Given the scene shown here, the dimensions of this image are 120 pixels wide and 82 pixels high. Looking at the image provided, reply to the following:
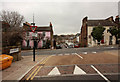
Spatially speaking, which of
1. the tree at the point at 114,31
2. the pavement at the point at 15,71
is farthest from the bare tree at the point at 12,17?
the tree at the point at 114,31

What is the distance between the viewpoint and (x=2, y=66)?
5574mm

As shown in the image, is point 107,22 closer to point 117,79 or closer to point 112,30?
point 112,30

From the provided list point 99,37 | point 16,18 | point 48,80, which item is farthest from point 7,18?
point 99,37

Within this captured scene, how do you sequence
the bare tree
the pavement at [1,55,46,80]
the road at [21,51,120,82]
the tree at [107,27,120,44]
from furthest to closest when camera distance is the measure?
the tree at [107,27,120,44], the bare tree, the pavement at [1,55,46,80], the road at [21,51,120,82]

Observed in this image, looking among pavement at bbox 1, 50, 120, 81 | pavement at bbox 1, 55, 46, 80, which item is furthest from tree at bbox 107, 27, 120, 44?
pavement at bbox 1, 55, 46, 80

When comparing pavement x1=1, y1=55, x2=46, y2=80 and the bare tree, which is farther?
the bare tree

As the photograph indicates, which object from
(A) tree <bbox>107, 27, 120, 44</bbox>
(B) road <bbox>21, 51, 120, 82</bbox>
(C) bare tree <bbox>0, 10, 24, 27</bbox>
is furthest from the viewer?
(A) tree <bbox>107, 27, 120, 44</bbox>

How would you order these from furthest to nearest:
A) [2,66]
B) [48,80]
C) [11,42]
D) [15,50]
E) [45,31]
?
[45,31]
[11,42]
[15,50]
[2,66]
[48,80]

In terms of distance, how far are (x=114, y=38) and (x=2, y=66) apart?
130 ft

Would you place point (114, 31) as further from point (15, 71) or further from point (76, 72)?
point (15, 71)

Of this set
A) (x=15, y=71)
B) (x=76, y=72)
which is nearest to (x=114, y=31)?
(x=76, y=72)

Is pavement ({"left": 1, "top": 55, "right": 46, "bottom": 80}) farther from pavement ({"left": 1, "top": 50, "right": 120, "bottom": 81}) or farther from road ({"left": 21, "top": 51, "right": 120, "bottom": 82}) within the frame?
road ({"left": 21, "top": 51, "right": 120, "bottom": 82})

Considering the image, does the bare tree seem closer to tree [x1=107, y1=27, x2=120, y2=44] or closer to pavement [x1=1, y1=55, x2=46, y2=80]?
pavement [x1=1, y1=55, x2=46, y2=80]

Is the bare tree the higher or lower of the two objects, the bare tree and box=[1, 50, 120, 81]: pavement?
the higher
